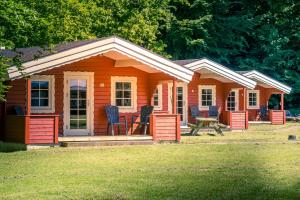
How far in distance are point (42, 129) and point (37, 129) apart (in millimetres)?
149

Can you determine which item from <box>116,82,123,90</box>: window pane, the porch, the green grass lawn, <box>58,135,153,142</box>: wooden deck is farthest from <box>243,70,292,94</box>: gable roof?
the green grass lawn

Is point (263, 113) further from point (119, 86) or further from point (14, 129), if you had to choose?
point (14, 129)

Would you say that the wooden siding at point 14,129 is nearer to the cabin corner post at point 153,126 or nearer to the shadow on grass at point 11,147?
the shadow on grass at point 11,147

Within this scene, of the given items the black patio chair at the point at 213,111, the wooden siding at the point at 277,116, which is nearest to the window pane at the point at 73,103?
the black patio chair at the point at 213,111

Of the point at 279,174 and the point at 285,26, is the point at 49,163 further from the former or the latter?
the point at 285,26

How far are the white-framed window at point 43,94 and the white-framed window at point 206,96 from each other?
34.3 feet

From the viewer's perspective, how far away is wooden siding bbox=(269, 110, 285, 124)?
34469 mm

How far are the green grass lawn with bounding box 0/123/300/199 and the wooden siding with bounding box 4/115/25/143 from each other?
1.27m

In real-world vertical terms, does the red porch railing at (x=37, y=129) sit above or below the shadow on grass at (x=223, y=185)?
above

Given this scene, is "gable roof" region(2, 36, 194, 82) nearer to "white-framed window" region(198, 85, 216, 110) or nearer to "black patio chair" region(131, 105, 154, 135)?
"black patio chair" region(131, 105, 154, 135)

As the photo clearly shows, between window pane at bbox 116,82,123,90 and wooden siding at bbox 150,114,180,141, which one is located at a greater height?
window pane at bbox 116,82,123,90

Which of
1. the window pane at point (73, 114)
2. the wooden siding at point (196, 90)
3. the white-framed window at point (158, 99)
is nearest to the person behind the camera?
the window pane at point (73, 114)

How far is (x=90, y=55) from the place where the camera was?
62.6 ft

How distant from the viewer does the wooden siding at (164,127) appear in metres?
20.1
